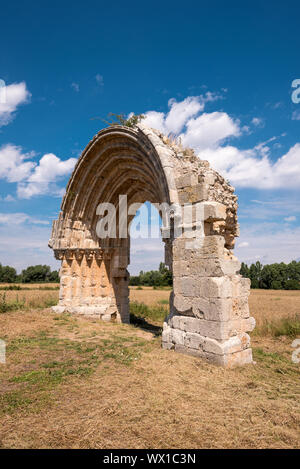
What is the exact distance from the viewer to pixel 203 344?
205 inches

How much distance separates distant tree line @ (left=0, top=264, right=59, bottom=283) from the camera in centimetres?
4619

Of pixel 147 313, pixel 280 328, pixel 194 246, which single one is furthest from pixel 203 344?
pixel 147 313

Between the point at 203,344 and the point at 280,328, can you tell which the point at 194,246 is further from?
the point at 280,328

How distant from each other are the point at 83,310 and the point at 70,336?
3.16 m

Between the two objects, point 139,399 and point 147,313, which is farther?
point 147,313

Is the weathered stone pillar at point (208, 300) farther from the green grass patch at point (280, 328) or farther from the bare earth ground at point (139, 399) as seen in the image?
the green grass patch at point (280, 328)

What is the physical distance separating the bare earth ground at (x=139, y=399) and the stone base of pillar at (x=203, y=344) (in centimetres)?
19

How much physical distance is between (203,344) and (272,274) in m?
46.9

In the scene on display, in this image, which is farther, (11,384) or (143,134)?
(143,134)

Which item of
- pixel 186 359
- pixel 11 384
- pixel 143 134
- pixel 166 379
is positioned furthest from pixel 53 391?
pixel 143 134

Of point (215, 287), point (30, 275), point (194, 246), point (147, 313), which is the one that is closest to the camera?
point (215, 287)

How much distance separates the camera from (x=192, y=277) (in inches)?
223

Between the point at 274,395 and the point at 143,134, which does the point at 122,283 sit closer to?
the point at 143,134
